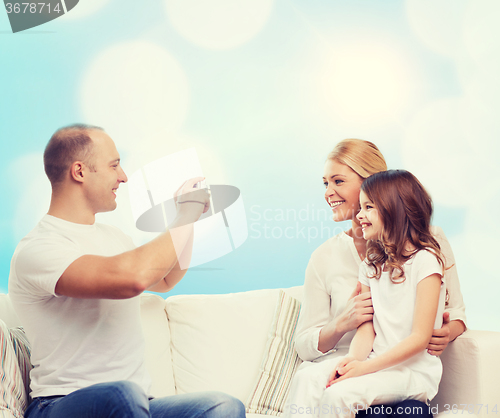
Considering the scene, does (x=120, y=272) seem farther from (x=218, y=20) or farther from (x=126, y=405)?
(x=218, y=20)

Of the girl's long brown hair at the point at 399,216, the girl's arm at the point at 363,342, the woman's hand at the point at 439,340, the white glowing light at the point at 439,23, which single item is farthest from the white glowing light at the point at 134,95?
the white glowing light at the point at 439,23

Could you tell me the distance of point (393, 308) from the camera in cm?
118

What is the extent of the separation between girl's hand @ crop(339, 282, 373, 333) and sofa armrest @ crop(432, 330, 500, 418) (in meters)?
0.34

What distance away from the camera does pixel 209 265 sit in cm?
164

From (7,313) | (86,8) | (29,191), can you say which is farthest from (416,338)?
(86,8)

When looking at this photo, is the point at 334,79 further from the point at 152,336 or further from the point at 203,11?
the point at 152,336

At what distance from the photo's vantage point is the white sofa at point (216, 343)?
4.40 ft

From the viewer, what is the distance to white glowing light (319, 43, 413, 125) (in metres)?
2.02

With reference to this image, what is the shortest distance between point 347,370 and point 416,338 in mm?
183

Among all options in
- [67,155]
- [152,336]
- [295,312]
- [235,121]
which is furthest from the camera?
[235,121]

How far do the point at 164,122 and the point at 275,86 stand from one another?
54 cm

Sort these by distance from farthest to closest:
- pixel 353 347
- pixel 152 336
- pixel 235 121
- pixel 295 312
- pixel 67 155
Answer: pixel 235 121, pixel 295 312, pixel 152 336, pixel 353 347, pixel 67 155

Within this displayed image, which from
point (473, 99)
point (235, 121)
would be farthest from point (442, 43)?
point (235, 121)

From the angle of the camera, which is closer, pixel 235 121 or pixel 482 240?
pixel 235 121
